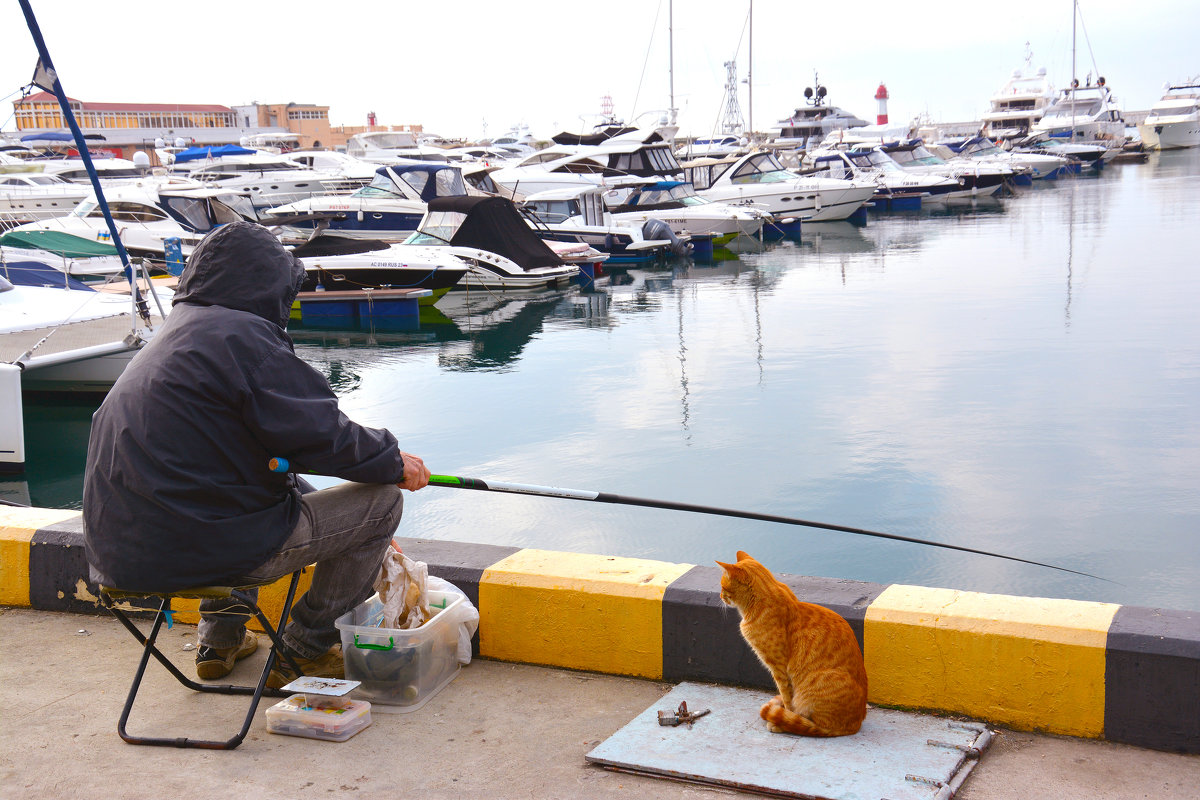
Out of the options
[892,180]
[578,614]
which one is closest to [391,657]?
[578,614]

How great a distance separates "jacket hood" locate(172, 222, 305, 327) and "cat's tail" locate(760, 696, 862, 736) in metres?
1.83

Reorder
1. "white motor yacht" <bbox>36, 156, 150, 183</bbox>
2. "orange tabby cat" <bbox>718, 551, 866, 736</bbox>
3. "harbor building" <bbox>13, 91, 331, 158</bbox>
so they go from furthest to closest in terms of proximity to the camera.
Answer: "harbor building" <bbox>13, 91, 331, 158</bbox>
"white motor yacht" <bbox>36, 156, 150, 183</bbox>
"orange tabby cat" <bbox>718, 551, 866, 736</bbox>

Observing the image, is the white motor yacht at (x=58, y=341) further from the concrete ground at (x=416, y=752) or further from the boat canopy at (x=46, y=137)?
the boat canopy at (x=46, y=137)

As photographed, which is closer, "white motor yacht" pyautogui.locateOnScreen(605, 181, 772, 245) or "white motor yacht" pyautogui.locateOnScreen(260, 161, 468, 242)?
"white motor yacht" pyautogui.locateOnScreen(260, 161, 468, 242)

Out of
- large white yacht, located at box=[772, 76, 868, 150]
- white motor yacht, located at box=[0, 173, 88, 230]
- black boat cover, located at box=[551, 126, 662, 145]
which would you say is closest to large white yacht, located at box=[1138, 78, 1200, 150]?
large white yacht, located at box=[772, 76, 868, 150]

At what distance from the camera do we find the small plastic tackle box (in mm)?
3135

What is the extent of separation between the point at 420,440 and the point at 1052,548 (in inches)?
235

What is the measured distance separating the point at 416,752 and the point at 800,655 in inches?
44.3

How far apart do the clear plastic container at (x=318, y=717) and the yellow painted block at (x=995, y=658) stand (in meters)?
1.54

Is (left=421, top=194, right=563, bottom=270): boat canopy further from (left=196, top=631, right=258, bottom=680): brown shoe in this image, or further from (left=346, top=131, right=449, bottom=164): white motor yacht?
(left=346, top=131, right=449, bottom=164): white motor yacht

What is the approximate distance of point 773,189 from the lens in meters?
31.5

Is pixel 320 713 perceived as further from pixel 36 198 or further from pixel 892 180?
pixel 892 180

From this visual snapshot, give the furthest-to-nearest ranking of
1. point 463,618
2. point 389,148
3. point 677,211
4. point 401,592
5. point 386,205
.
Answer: point 389,148 → point 677,211 → point 386,205 → point 463,618 → point 401,592

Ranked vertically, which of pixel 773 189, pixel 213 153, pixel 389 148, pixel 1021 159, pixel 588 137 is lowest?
pixel 773 189
